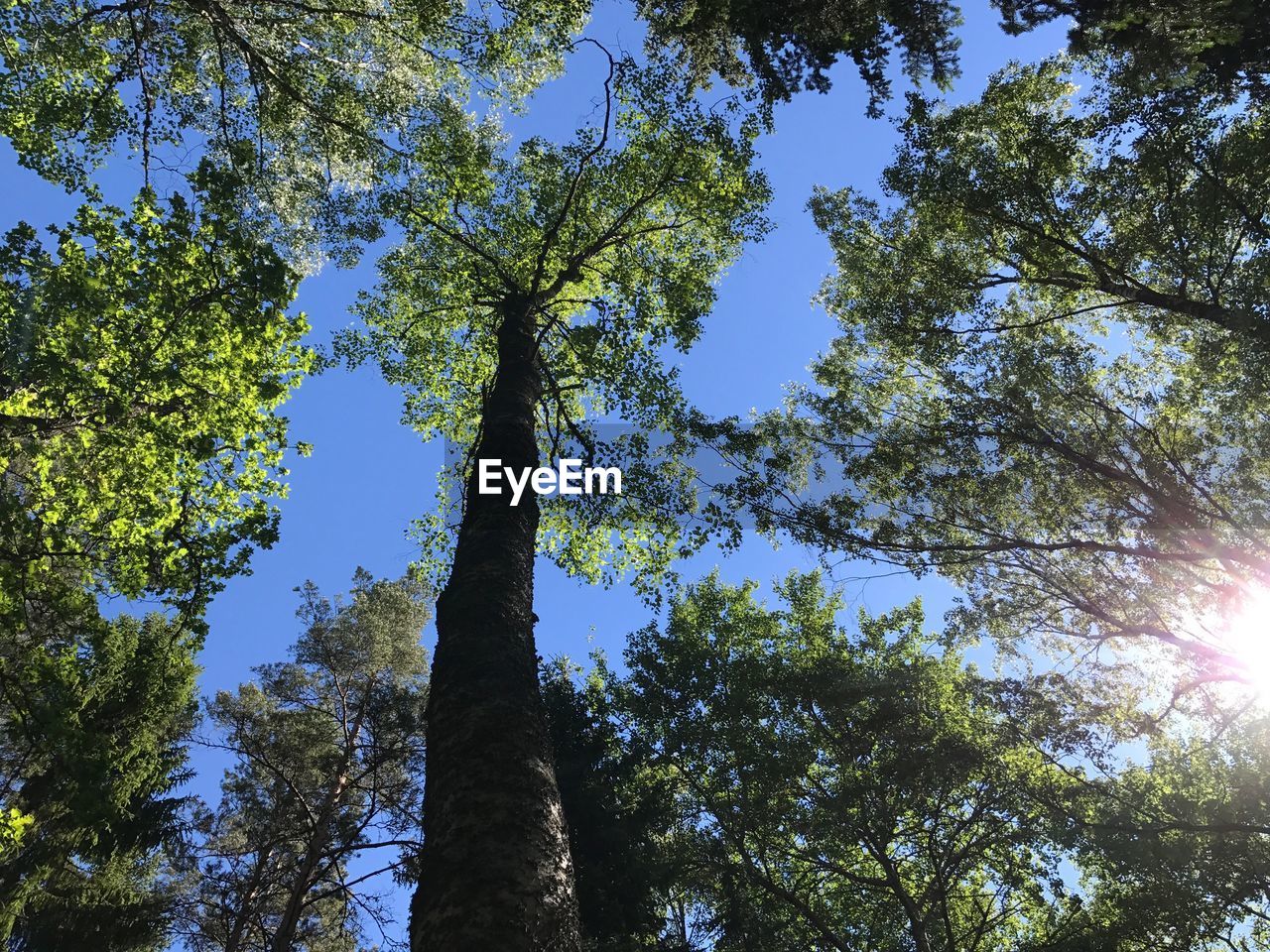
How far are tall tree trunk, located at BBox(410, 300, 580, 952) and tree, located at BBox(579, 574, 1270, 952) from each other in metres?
12.0

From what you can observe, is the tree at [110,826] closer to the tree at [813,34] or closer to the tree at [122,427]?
the tree at [122,427]

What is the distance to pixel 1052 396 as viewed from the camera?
14.3m

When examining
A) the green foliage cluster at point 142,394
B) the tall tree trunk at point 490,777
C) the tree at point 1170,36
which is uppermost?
the tree at point 1170,36

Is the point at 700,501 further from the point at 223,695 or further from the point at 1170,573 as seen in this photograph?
the point at 223,695

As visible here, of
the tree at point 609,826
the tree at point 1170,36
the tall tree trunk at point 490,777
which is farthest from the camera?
the tree at point 609,826

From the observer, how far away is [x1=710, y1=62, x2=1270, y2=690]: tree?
1138cm

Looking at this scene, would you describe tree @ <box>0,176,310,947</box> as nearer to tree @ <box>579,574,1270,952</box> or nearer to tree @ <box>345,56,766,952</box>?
tree @ <box>345,56,766,952</box>

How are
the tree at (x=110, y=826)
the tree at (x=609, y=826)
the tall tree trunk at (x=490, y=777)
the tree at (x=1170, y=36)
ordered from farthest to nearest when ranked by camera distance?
the tree at (x=609, y=826), the tree at (x=110, y=826), the tree at (x=1170, y=36), the tall tree trunk at (x=490, y=777)

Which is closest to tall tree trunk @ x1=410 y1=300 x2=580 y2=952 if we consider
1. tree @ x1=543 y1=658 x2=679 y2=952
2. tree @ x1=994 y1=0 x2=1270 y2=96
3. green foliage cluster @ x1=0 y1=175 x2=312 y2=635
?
green foliage cluster @ x1=0 y1=175 x2=312 y2=635

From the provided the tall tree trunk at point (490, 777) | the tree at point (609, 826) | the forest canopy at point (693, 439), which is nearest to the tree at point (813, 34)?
the forest canopy at point (693, 439)

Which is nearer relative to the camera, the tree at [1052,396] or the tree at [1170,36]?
the tree at [1170,36]

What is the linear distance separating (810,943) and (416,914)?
15859mm

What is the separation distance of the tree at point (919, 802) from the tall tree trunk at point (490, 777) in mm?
11977

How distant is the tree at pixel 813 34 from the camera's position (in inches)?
357
